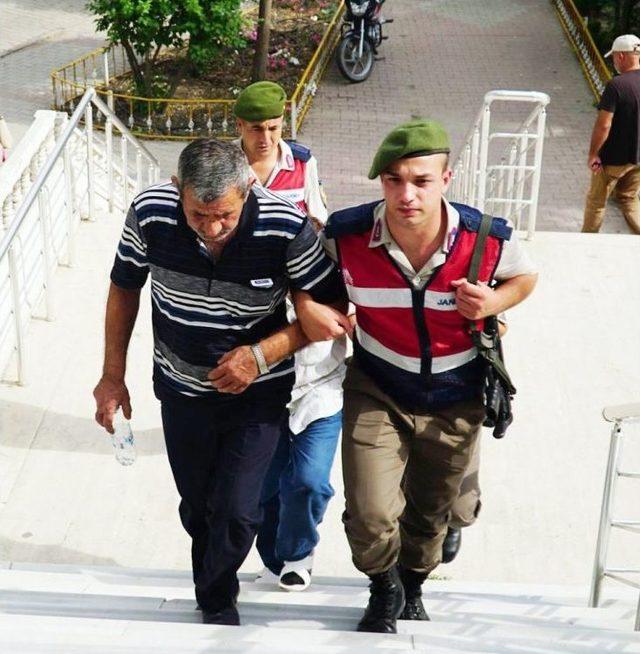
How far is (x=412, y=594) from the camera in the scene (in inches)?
158

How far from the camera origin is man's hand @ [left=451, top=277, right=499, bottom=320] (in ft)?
11.3

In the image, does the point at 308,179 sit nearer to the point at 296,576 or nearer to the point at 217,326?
the point at 217,326

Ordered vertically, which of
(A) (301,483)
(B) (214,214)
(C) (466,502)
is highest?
(B) (214,214)

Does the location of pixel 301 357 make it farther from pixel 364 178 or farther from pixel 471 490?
pixel 364 178

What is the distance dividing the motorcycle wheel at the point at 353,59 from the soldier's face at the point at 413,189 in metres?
12.7

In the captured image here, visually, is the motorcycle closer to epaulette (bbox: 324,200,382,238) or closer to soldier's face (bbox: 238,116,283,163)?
soldier's face (bbox: 238,116,283,163)

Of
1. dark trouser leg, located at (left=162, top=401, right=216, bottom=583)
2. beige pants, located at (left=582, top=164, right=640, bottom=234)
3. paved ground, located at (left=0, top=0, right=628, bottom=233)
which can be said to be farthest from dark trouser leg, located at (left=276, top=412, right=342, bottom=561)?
paved ground, located at (left=0, top=0, right=628, bottom=233)

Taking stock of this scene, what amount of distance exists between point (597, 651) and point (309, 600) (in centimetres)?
113

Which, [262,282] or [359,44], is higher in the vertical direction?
[262,282]

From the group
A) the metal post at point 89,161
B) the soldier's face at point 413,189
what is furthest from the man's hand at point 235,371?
the metal post at point 89,161

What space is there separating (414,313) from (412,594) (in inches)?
40.9

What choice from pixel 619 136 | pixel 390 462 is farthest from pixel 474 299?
pixel 619 136

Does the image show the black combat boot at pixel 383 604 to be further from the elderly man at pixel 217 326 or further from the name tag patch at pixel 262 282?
the name tag patch at pixel 262 282

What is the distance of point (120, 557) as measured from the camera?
4.92 meters
